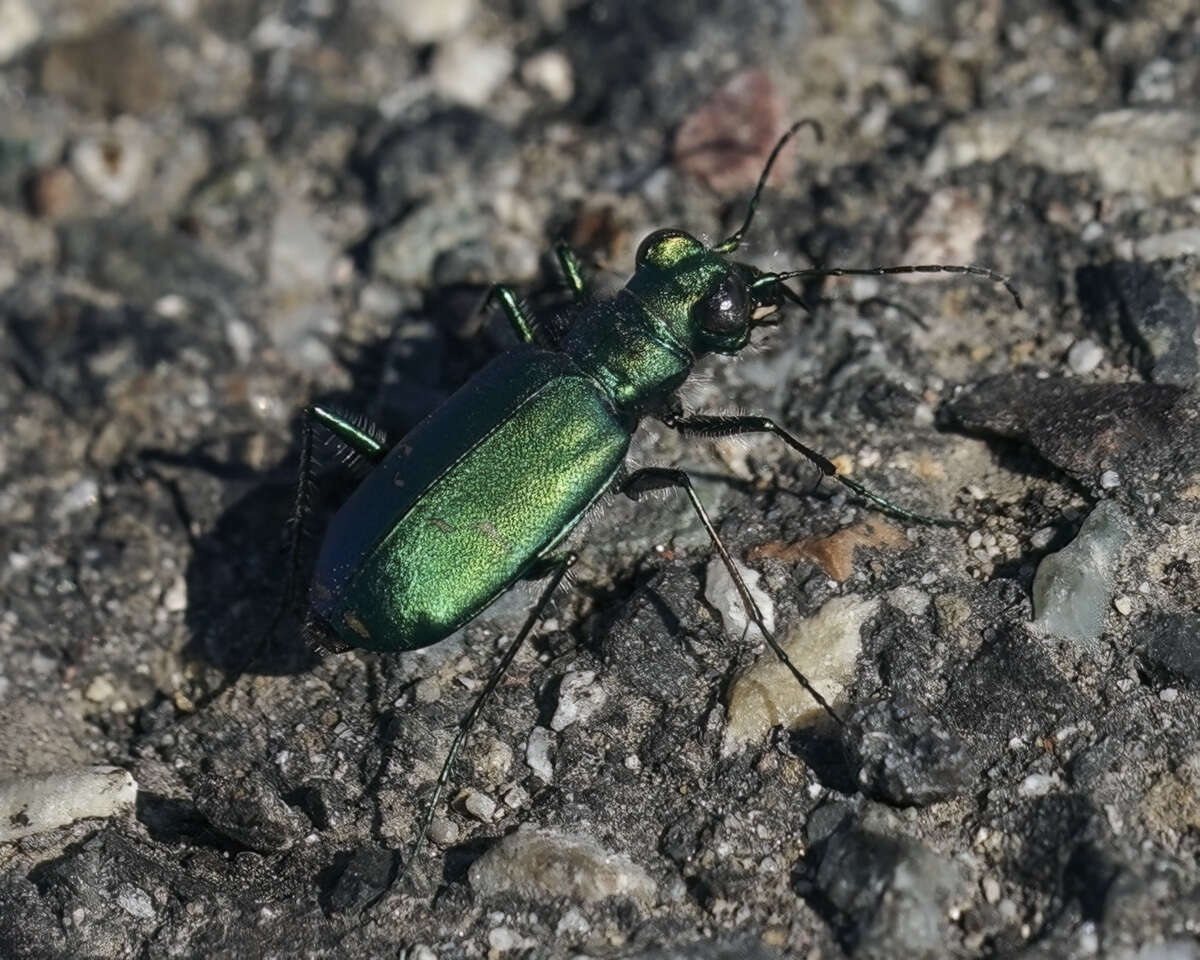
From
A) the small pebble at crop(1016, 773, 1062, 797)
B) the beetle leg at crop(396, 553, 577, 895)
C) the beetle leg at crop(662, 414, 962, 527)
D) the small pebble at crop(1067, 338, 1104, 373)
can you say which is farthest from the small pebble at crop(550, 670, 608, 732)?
the small pebble at crop(1067, 338, 1104, 373)

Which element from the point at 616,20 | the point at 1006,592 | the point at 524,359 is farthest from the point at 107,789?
the point at 616,20

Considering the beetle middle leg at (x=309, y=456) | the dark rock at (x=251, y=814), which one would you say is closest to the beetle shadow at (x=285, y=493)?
the beetle middle leg at (x=309, y=456)

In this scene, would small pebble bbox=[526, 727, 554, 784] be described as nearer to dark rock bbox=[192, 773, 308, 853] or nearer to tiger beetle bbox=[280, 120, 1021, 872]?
tiger beetle bbox=[280, 120, 1021, 872]

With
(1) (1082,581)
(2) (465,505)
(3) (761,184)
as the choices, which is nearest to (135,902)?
(2) (465,505)

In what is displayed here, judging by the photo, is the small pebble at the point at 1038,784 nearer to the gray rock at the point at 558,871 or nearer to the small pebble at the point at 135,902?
the gray rock at the point at 558,871

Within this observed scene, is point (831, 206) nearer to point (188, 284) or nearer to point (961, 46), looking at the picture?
point (961, 46)

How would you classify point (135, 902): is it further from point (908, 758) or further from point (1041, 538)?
point (1041, 538)
